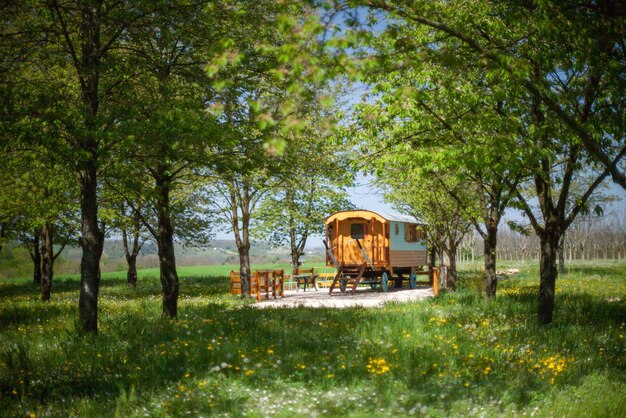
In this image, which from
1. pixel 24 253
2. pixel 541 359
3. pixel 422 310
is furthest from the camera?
pixel 24 253

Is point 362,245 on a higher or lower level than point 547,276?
higher

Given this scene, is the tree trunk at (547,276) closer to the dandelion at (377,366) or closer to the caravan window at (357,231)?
the dandelion at (377,366)

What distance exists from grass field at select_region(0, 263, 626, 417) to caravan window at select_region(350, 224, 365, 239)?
14.6 m

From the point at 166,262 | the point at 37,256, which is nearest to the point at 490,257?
the point at 166,262

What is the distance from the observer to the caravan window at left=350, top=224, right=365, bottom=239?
2686 centimetres

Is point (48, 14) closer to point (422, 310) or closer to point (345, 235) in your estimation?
point (422, 310)

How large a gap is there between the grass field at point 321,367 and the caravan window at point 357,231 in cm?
1460

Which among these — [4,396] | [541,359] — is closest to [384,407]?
[541,359]

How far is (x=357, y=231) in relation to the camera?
27.1 m

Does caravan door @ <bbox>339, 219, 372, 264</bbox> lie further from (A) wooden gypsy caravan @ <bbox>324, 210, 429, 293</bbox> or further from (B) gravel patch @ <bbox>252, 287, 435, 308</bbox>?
(B) gravel patch @ <bbox>252, 287, 435, 308</bbox>

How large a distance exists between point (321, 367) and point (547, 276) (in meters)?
6.23

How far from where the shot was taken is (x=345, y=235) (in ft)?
88.8

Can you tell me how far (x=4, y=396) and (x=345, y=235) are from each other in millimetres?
21190

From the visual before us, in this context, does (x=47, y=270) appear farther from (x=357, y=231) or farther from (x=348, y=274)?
(x=357, y=231)
